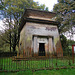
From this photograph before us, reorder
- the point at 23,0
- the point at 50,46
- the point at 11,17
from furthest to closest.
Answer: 1. the point at 11,17
2. the point at 23,0
3. the point at 50,46

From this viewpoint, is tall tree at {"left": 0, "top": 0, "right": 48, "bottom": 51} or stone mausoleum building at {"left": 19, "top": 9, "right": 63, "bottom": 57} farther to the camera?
tall tree at {"left": 0, "top": 0, "right": 48, "bottom": 51}

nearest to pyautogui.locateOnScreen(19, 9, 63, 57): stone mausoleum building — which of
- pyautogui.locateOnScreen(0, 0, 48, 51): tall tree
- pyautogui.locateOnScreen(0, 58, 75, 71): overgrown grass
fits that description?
pyautogui.locateOnScreen(0, 58, 75, 71): overgrown grass

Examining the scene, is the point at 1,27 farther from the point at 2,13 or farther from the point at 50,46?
the point at 50,46

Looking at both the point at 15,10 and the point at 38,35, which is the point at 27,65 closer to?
the point at 38,35

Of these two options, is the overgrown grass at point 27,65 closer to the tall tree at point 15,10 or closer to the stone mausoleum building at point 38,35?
the stone mausoleum building at point 38,35

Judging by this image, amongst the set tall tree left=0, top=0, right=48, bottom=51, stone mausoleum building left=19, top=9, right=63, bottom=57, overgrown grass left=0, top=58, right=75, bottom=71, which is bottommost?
overgrown grass left=0, top=58, right=75, bottom=71

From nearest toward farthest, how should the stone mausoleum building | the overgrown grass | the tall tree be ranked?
the overgrown grass
the stone mausoleum building
the tall tree

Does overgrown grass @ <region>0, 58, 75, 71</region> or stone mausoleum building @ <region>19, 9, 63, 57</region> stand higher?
stone mausoleum building @ <region>19, 9, 63, 57</region>

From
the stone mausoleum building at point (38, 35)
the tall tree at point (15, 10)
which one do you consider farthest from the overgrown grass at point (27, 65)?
the tall tree at point (15, 10)

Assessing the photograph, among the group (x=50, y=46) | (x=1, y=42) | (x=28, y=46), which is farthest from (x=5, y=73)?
(x=1, y=42)

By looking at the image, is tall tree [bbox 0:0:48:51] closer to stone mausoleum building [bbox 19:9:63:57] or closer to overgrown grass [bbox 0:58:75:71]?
stone mausoleum building [bbox 19:9:63:57]

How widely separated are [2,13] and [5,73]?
1838 cm

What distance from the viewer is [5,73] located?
185 inches

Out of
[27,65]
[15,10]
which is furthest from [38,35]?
[15,10]
